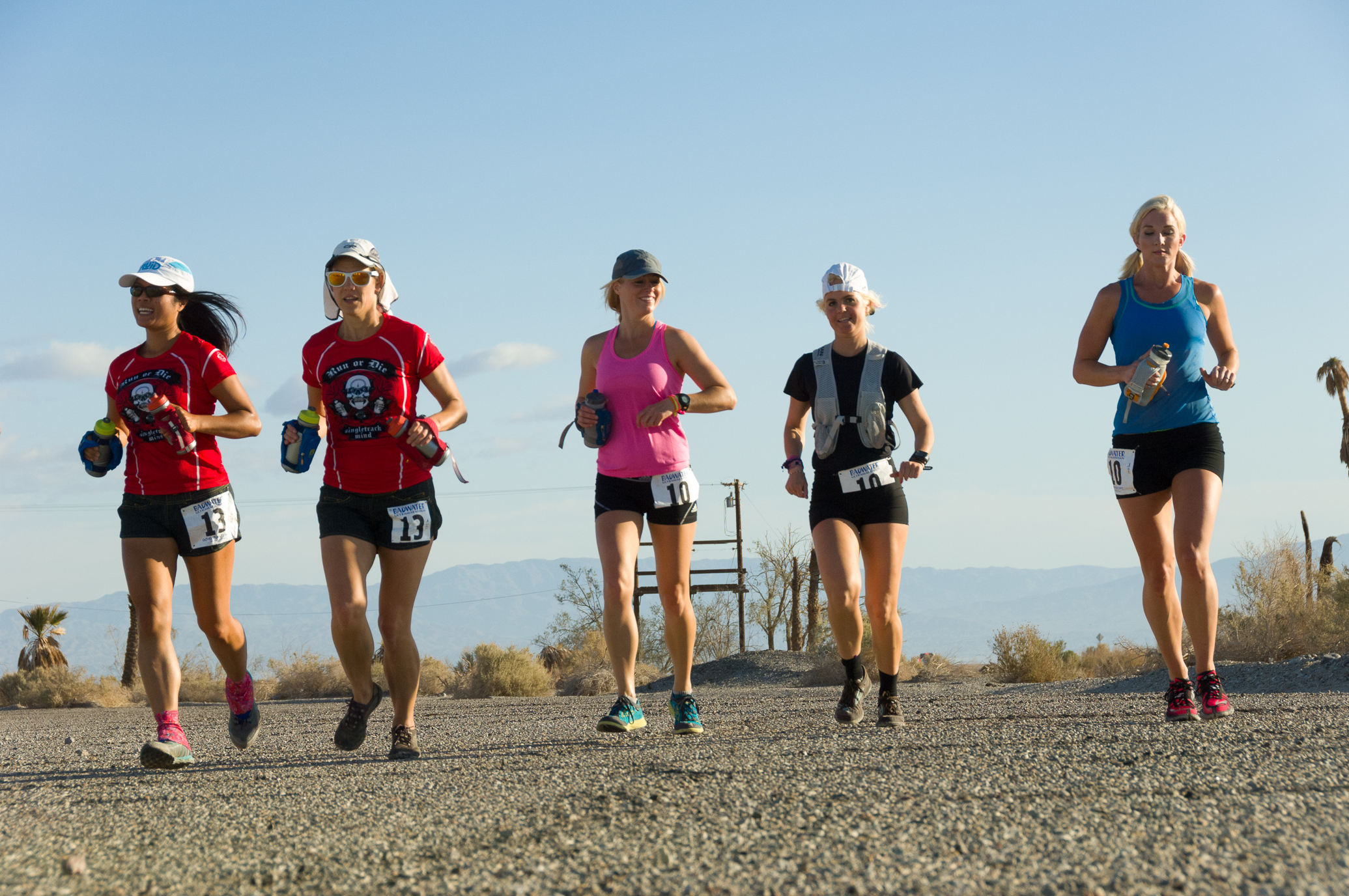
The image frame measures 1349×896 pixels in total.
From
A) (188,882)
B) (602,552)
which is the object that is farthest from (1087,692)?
(188,882)

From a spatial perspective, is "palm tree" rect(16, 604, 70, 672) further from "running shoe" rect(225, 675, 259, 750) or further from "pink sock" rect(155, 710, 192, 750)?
"pink sock" rect(155, 710, 192, 750)

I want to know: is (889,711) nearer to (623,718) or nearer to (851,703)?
(851,703)

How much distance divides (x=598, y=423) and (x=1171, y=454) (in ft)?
9.29

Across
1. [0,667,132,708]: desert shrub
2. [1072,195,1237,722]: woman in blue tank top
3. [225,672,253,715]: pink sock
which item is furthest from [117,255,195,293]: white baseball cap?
[0,667,132,708]: desert shrub

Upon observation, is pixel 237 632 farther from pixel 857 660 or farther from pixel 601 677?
pixel 601 677

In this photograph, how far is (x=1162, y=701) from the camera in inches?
308

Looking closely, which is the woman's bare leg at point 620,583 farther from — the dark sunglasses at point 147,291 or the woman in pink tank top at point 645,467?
the dark sunglasses at point 147,291

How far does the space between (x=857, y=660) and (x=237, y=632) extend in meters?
3.17

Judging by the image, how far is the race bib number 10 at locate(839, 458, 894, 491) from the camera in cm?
613

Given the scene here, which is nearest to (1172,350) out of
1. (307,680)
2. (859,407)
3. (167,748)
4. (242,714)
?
(859,407)

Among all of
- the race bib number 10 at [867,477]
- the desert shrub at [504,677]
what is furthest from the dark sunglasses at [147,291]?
Result: the desert shrub at [504,677]

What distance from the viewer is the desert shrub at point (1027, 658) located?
18.5 metres

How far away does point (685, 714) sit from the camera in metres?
5.96

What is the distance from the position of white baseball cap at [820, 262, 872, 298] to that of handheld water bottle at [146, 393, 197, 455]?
11.0 ft
